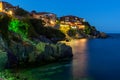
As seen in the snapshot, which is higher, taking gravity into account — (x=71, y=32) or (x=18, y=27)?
(x=71, y=32)

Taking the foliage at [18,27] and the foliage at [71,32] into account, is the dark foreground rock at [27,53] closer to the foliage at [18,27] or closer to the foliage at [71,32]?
the foliage at [18,27]

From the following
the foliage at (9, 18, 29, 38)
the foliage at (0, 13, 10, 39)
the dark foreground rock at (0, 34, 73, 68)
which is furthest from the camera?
the foliage at (9, 18, 29, 38)

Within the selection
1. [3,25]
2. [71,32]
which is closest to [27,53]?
[3,25]

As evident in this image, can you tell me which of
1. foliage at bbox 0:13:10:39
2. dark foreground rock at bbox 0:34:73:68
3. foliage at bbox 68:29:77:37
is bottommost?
dark foreground rock at bbox 0:34:73:68

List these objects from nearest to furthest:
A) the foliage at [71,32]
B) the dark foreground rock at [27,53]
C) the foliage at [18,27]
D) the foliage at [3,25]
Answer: the dark foreground rock at [27,53], the foliage at [3,25], the foliage at [18,27], the foliage at [71,32]

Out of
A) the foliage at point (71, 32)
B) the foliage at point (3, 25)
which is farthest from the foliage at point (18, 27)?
the foliage at point (71, 32)

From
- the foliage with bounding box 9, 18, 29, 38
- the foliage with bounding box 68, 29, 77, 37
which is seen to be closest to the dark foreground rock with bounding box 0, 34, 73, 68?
the foliage with bounding box 9, 18, 29, 38

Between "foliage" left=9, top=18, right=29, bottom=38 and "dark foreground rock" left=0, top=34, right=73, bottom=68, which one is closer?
"dark foreground rock" left=0, top=34, right=73, bottom=68

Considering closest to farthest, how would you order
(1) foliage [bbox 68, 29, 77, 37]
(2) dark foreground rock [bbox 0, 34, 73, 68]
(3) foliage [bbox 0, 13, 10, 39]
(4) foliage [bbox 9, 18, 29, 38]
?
(2) dark foreground rock [bbox 0, 34, 73, 68] → (3) foliage [bbox 0, 13, 10, 39] → (4) foliage [bbox 9, 18, 29, 38] → (1) foliage [bbox 68, 29, 77, 37]

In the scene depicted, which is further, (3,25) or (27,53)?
(27,53)

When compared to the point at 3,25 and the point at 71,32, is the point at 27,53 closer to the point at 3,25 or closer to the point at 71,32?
the point at 3,25

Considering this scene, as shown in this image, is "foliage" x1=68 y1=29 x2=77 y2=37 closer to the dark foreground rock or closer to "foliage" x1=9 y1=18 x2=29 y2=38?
"foliage" x1=9 y1=18 x2=29 y2=38

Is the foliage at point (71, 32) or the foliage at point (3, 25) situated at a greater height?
the foliage at point (71, 32)

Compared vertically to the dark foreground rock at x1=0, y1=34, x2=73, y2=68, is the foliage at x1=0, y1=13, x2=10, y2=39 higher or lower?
higher
